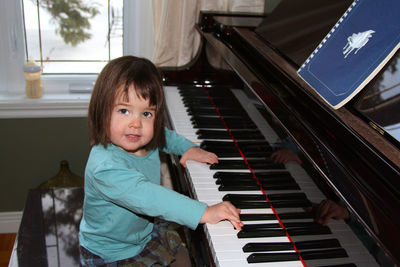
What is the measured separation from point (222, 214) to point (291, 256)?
0.21 meters

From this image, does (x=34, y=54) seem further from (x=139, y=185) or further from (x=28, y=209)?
(x=139, y=185)

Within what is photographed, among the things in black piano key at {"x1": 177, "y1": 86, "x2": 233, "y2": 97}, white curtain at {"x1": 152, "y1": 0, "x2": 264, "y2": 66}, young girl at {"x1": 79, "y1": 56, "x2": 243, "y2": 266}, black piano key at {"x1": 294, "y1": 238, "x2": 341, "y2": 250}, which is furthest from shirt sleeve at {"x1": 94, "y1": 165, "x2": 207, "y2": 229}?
white curtain at {"x1": 152, "y1": 0, "x2": 264, "y2": 66}

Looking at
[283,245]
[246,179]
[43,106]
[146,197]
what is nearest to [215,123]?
[246,179]

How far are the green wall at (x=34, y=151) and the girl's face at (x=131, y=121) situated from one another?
143 cm

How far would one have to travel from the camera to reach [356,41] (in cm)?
111

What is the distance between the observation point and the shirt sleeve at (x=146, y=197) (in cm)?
119

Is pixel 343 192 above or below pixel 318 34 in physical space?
below

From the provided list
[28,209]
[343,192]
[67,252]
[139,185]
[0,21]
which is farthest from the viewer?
[0,21]

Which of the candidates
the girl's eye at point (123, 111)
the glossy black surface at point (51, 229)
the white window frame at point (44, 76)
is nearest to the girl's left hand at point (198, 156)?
the girl's eye at point (123, 111)

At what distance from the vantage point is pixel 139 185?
124cm

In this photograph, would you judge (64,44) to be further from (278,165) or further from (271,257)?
(271,257)

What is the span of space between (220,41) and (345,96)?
0.92 m

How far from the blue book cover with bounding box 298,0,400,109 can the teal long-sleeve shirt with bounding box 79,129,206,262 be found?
19.3 inches

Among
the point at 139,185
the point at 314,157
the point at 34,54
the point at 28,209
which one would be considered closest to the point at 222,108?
the point at 139,185
